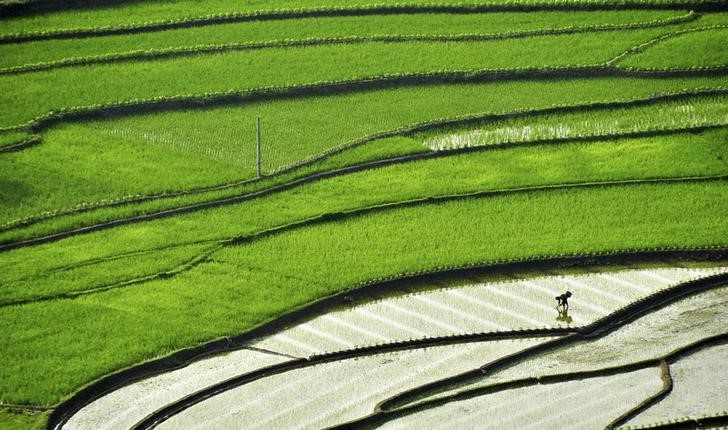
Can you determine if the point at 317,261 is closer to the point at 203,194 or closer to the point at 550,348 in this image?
the point at 203,194

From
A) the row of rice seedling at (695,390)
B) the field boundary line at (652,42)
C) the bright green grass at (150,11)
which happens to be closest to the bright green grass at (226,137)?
the field boundary line at (652,42)

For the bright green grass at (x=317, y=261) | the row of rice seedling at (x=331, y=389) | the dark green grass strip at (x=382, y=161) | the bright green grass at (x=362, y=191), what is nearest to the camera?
the row of rice seedling at (x=331, y=389)

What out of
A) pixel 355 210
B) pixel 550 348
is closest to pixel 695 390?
pixel 550 348

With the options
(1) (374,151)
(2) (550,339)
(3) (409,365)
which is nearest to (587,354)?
(2) (550,339)

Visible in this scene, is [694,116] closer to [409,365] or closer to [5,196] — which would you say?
[409,365]

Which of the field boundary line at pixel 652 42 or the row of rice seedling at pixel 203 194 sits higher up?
the field boundary line at pixel 652 42

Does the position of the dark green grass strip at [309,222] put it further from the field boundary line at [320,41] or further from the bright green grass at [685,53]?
the field boundary line at [320,41]
